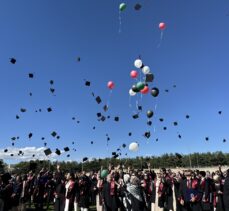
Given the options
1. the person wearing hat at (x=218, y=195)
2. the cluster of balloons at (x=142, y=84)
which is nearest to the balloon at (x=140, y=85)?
the cluster of balloons at (x=142, y=84)

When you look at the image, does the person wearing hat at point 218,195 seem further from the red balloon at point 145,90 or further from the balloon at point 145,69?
the balloon at point 145,69

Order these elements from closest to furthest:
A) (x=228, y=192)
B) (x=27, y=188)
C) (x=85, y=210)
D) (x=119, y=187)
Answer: (x=228, y=192), (x=119, y=187), (x=85, y=210), (x=27, y=188)

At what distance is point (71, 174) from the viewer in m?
10.3

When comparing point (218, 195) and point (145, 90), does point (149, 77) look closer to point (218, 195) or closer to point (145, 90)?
point (145, 90)

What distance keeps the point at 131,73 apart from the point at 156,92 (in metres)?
1.57

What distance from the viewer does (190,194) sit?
9.74 m

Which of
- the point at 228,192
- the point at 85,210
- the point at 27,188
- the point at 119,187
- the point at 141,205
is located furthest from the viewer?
the point at 27,188

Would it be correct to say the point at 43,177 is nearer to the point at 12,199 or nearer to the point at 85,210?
the point at 85,210

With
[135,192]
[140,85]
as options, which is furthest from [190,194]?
[140,85]

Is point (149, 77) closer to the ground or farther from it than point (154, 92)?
→ farther from it

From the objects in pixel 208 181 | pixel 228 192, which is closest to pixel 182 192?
pixel 208 181

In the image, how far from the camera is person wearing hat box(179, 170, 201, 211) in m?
9.55

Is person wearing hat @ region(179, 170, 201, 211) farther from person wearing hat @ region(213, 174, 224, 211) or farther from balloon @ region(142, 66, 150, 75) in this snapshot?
balloon @ region(142, 66, 150, 75)

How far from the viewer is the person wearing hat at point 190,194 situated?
955cm
